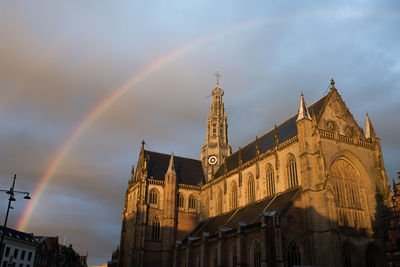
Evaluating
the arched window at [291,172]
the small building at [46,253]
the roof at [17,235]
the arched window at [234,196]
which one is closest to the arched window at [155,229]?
the arched window at [234,196]

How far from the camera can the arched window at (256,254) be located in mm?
36781

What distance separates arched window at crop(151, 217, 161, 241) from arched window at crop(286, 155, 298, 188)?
80.4ft

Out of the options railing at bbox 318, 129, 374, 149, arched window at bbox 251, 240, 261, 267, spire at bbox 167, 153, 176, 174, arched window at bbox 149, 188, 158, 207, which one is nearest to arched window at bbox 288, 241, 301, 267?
arched window at bbox 251, 240, 261, 267

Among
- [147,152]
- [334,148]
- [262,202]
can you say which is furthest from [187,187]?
[334,148]

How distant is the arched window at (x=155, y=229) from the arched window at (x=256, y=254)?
22570mm

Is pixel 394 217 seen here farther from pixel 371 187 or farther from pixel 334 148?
pixel 334 148

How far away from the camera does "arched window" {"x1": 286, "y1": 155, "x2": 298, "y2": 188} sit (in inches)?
1640

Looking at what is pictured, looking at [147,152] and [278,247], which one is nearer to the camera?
[278,247]

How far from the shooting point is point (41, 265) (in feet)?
217

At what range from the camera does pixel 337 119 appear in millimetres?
43156

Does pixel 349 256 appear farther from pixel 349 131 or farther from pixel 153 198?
pixel 153 198

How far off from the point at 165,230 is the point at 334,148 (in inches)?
1159

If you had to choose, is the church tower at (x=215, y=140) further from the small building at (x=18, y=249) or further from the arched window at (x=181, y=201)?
the small building at (x=18, y=249)

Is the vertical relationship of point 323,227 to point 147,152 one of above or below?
below
